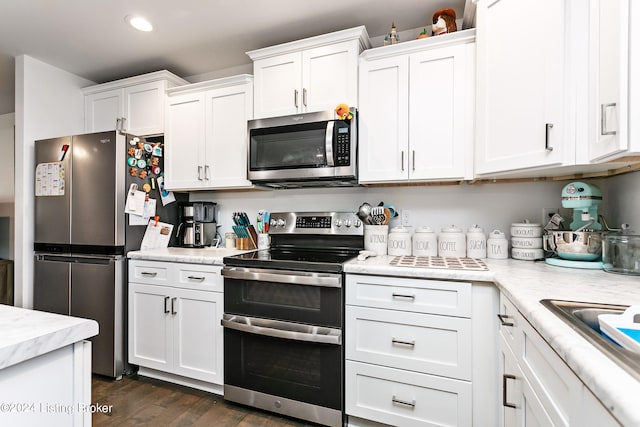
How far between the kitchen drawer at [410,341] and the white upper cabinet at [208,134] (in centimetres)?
133

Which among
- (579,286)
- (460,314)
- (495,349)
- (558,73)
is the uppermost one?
(558,73)

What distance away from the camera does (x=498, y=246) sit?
6.17 ft

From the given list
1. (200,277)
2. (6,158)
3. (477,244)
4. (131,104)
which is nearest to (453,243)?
(477,244)

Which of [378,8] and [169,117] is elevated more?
[378,8]

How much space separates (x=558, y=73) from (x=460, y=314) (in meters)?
1.12

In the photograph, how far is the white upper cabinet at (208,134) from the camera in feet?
7.76

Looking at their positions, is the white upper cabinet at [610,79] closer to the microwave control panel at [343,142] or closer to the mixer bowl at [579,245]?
the mixer bowl at [579,245]

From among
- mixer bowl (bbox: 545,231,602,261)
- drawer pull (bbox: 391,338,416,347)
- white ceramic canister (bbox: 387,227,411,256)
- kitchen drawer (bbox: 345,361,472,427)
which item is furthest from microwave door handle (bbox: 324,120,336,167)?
mixer bowl (bbox: 545,231,602,261)

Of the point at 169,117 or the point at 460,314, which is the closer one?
the point at 460,314

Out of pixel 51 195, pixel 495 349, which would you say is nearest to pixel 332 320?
pixel 495 349

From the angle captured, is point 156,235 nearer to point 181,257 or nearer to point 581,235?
point 181,257

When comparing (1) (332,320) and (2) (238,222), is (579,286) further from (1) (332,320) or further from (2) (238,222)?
(2) (238,222)

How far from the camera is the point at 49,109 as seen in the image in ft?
8.90

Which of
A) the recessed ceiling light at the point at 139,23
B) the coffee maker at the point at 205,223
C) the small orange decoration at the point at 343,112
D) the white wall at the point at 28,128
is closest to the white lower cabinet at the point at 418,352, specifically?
the small orange decoration at the point at 343,112
